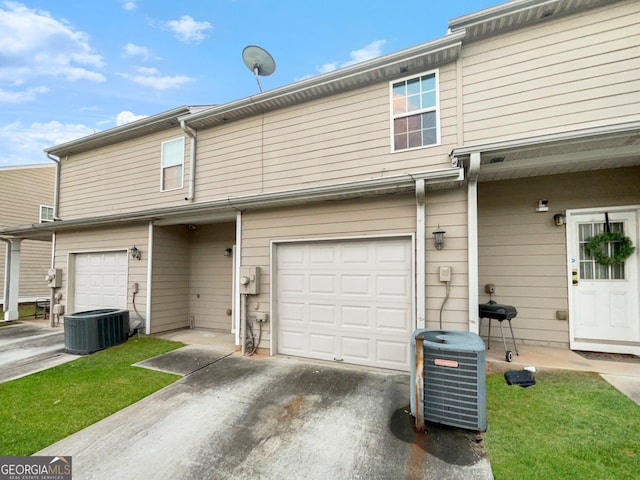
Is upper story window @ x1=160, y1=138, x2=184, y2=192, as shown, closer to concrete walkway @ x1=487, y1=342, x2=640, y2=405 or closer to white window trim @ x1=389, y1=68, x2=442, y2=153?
white window trim @ x1=389, y1=68, x2=442, y2=153

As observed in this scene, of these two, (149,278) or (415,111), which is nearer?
(415,111)

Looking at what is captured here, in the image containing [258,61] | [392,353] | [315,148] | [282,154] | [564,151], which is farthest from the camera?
[258,61]

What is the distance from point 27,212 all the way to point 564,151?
17.6 meters

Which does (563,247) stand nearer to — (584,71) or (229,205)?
(584,71)

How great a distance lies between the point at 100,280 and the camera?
7.42 metres

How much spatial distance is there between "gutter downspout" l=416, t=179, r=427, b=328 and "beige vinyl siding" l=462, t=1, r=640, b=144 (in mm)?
1283

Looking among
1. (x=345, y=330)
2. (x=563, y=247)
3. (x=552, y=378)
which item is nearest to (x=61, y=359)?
(x=345, y=330)

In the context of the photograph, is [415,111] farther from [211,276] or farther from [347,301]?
[211,276]

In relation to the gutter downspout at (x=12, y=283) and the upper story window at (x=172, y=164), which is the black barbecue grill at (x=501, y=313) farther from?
the gutter downspout at (x=12, y=283)

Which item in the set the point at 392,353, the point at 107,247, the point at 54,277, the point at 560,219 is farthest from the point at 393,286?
the point at 54,277

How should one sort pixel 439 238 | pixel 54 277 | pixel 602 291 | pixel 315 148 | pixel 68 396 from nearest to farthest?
1. pixel 68 396
2. pixel 439 238
3. pixel 602 291
4. pixel 315 148
5. pixel 54 277

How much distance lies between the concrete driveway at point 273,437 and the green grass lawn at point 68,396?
0.23 m

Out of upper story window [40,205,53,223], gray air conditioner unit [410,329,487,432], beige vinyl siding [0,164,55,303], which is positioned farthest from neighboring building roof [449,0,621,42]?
upper story window [40,205,53,223]
